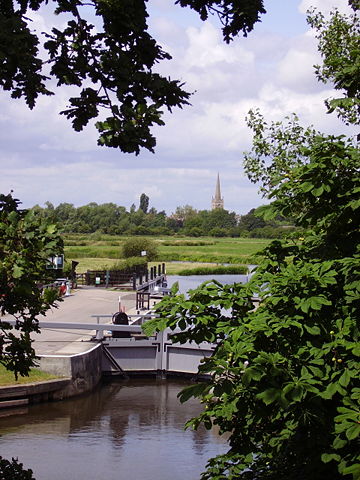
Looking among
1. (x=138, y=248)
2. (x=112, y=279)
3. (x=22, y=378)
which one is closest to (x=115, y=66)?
(x=22, y=378)

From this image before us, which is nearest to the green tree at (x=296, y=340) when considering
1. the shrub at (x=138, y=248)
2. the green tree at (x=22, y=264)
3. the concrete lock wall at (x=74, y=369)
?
the green tree at (x=22, y=264)

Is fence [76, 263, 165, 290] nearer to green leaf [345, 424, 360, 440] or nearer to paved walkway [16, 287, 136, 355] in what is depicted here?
paved walkway [16, 287, 136, 355]

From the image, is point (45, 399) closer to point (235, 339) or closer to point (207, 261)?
point (235, 339)

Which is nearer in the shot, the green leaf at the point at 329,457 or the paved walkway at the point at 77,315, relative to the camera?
the green leaf at the point at 329,457

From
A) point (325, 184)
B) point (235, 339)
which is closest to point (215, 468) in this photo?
point (235, 339)

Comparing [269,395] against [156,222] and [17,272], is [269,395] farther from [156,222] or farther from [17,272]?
[156,222]

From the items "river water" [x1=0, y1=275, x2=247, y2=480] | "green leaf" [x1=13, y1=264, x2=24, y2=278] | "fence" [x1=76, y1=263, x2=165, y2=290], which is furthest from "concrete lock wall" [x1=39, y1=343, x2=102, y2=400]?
"fence" [x1=76, y1=263, x2=165, y2=290]

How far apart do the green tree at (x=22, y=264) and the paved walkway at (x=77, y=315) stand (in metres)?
9.75

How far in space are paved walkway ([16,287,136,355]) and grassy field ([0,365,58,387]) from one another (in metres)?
0.82

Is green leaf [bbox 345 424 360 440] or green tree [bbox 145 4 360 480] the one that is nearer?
green leaf [bbox 345 424 360 440]

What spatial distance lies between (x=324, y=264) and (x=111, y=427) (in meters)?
13.0

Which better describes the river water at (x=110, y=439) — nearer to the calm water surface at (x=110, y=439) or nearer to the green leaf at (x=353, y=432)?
the calm water surface at (x=110, y=439)

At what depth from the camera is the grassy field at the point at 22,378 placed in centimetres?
1843

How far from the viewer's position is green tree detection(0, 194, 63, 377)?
16.0 ft
